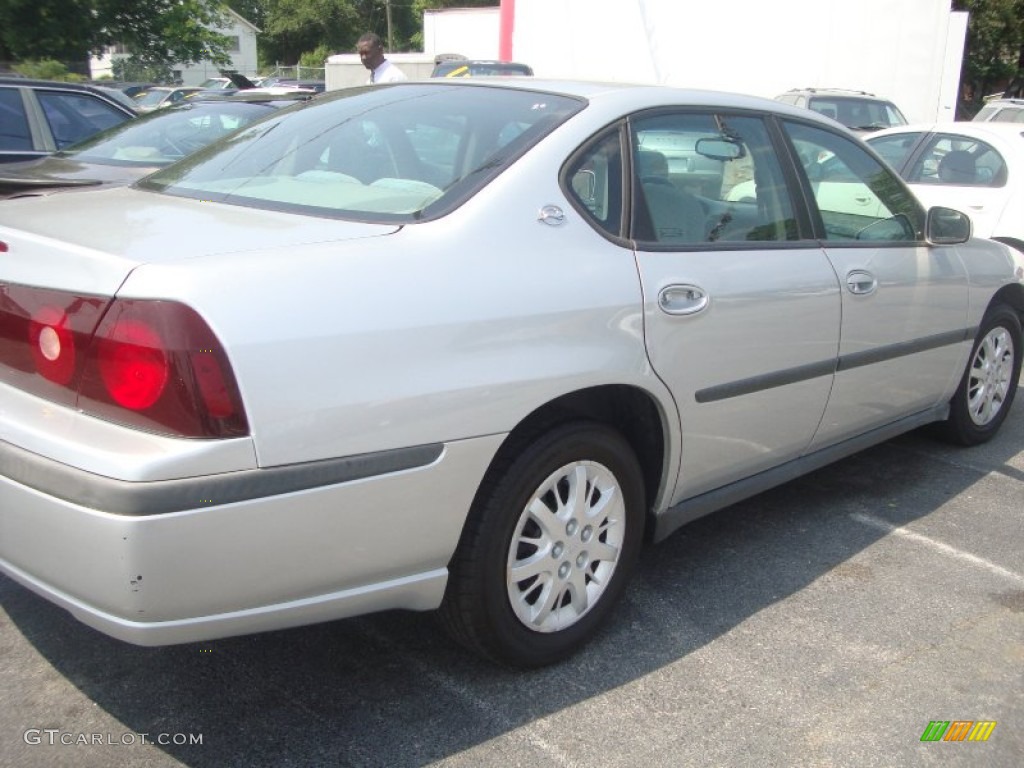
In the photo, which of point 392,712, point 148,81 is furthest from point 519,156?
point 148,81

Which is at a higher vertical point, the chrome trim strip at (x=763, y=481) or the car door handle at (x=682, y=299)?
the car door handle at (x=682, y=299)

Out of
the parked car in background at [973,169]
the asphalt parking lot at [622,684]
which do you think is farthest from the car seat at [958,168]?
the asphalt parking lot at [622,684]

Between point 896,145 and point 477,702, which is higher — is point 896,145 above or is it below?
above

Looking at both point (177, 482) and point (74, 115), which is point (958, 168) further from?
point (177, 482)

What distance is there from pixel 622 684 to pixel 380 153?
1.69 metres

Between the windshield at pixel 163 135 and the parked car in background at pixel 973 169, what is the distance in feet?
15.5

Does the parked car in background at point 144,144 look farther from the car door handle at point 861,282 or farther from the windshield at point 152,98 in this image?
the windshield at point 152,98

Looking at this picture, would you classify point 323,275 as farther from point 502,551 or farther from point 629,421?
point 629,421

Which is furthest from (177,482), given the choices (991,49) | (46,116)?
(991,49)

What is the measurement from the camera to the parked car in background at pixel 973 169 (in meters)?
7.05

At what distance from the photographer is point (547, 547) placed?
281cm

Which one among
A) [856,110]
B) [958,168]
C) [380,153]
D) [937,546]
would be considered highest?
[380,153]

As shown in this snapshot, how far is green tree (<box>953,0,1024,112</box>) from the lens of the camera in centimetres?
2938

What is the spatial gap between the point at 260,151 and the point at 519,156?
3.11ft
